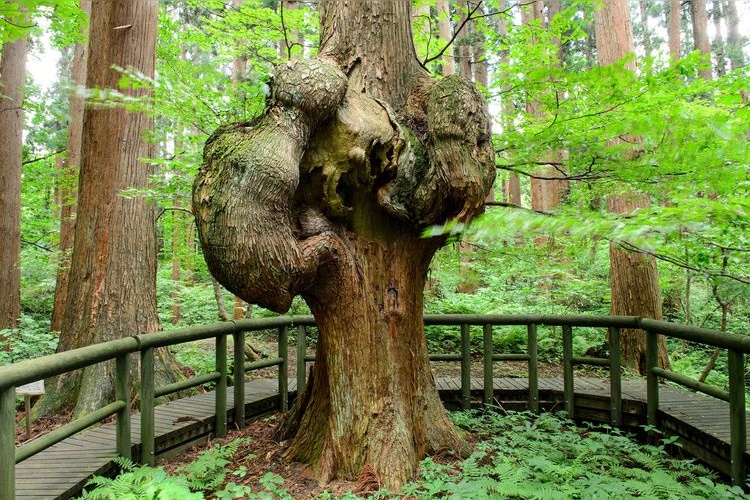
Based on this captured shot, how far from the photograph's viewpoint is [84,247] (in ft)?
16.6

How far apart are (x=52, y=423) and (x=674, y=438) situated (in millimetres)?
5751

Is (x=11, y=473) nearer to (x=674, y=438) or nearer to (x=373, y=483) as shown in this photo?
(x=373, y=483)

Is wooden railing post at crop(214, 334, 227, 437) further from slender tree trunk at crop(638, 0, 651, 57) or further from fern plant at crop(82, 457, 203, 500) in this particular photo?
slender tree trunk at crop(638, 0, 651, 57)

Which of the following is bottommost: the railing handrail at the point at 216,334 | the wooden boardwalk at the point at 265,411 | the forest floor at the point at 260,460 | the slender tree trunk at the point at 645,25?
the forest floor at the point at 260,460

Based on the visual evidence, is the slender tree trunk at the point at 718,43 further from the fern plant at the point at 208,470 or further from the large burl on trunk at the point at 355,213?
the fern plant at the point at 208,470

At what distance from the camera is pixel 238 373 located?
4645 millimetres

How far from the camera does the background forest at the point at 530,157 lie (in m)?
3.11

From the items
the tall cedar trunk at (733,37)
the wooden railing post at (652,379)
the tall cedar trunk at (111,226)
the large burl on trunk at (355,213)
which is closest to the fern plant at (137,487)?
the large burl on trunk at (355,213)

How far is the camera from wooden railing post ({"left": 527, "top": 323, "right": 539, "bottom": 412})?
17.0 feet

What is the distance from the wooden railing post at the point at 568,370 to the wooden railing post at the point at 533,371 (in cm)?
30

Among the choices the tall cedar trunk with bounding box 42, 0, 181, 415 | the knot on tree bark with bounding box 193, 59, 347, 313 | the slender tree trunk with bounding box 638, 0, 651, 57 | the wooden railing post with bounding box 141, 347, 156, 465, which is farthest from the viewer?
the slender tree trunk with bounding box 638, 0, 651, 57

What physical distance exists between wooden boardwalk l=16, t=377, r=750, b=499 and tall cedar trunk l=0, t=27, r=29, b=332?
6.48 meters

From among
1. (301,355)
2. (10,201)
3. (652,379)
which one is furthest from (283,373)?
(10,201)

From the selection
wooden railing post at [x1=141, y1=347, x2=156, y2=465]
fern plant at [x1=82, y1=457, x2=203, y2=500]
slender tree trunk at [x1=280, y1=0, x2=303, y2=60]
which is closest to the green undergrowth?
fern plant at [x1=82, y1=457, x2=203, y2=500]
